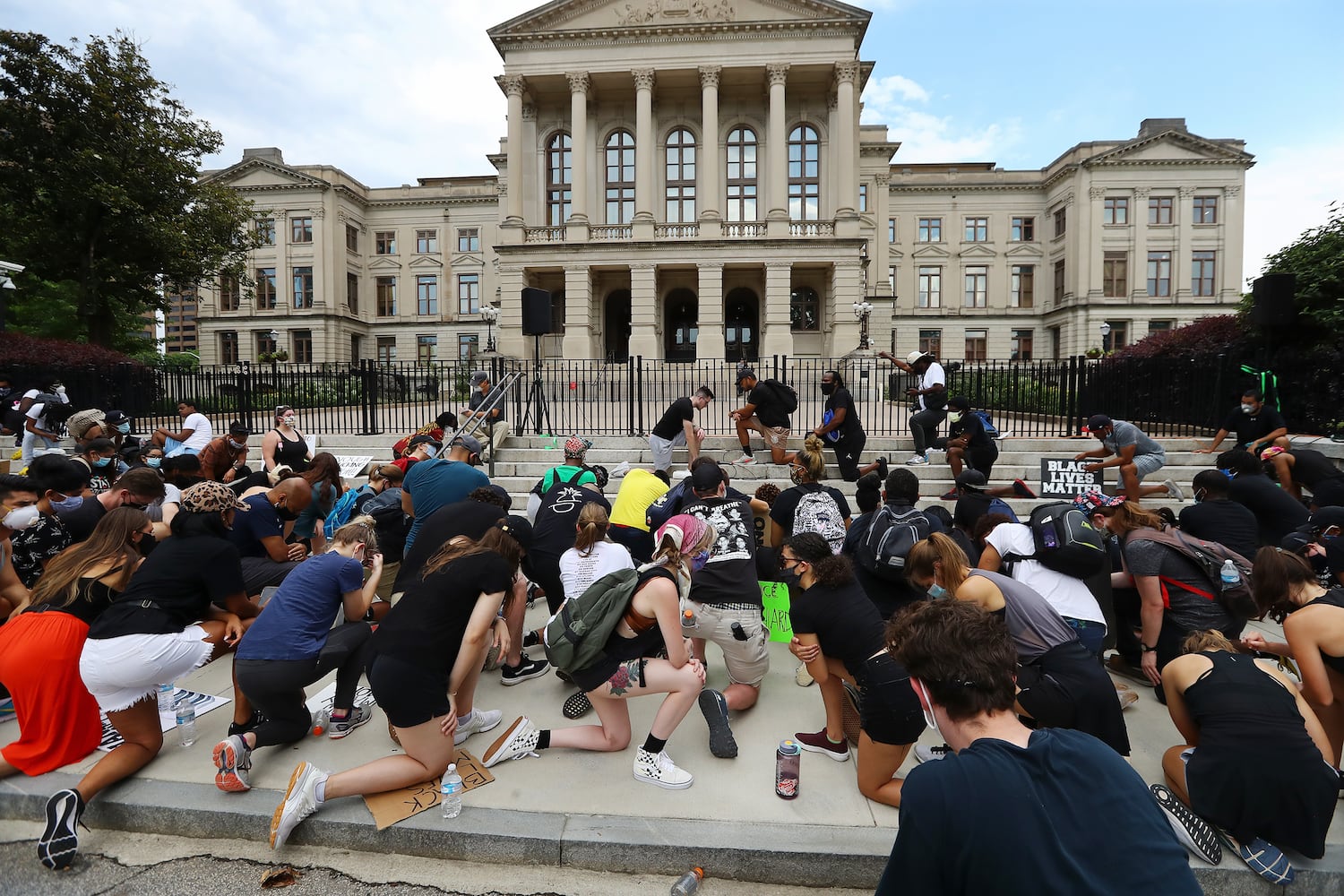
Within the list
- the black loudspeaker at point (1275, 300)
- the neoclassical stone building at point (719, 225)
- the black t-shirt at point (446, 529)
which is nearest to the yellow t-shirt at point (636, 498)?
the black t-shirt at point (446, 529)

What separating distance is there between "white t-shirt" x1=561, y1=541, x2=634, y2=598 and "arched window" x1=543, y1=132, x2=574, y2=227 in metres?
32.7

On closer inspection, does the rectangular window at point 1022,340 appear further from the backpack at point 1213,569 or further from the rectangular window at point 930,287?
the backpack at point 1213,569

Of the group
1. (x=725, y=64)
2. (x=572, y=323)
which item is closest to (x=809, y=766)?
(x=572, y=323)

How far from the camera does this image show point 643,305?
31562 mm

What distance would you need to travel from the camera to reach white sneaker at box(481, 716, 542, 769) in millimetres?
3809

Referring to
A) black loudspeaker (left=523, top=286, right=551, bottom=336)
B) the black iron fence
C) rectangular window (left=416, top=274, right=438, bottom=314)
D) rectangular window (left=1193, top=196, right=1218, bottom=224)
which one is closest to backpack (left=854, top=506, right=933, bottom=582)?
the black iron fence

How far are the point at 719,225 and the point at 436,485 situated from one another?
27.8 meters

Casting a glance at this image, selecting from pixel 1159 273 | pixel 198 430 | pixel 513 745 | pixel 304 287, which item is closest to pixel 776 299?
pixel 198 430

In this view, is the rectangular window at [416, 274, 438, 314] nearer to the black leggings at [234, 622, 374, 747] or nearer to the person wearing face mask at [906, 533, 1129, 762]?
the black leggings at [234, 622, 374, 747]

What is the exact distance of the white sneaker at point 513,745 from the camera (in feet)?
12.5

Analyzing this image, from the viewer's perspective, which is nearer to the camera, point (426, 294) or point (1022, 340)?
point (1022, 340)

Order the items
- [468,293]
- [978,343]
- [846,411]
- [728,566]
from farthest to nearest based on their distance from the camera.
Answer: [468,293]
[978,343]
[846,411]
[728,566]

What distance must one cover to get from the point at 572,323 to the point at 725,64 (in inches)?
575

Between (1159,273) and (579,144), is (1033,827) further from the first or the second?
(1159,273)
